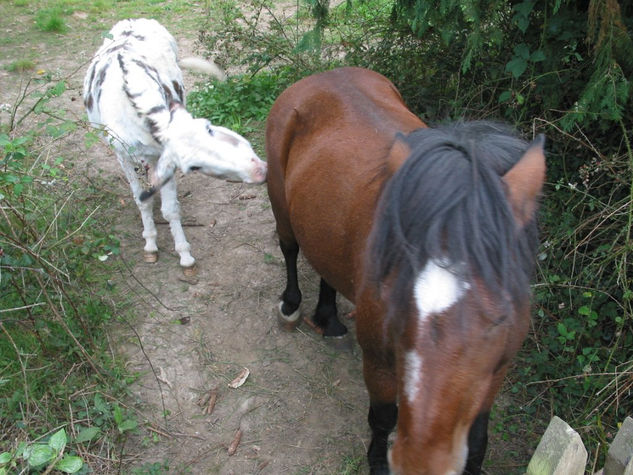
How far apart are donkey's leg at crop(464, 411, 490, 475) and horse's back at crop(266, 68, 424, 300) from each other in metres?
0.86

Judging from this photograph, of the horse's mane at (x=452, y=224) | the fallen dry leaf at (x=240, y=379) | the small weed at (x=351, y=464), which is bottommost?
the fallen dry leaf at (x=240, y=379)

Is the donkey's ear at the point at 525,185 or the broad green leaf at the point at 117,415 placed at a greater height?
the donkey's ear at the point at 525,185

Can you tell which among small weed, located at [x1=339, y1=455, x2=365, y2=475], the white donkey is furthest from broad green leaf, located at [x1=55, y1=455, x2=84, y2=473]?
the white donkey

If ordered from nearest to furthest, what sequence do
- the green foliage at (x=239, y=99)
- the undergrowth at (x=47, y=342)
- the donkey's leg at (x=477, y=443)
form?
the donkey's leg at (x=477, y=443)
the undergrowth at (x=47, y=342)
the green foliage at (x=239, y=99)

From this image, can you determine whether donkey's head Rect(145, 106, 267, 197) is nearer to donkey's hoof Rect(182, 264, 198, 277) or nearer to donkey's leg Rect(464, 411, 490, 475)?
donkey's hoof Rect(182, 264, 198, 277)

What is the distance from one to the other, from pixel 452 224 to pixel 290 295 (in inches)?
88.7

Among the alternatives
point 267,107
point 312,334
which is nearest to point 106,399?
point 312,334

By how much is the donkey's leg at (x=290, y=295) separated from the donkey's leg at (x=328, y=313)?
169mm

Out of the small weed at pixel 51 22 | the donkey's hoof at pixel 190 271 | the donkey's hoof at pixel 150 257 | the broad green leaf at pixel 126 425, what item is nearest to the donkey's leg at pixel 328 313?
the donkey's hoof at pixel 190 271

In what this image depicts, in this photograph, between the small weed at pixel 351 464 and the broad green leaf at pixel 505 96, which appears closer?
the small weed at pixel 351 464

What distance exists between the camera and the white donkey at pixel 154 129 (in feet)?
11.2

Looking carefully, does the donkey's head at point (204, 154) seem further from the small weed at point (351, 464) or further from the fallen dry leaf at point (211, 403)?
the small weed at point (351, 464)

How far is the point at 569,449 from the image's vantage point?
64.4 inches

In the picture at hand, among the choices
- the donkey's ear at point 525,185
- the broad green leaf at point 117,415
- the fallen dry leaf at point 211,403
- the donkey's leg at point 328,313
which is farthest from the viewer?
the donkey's leg at point 328,313
